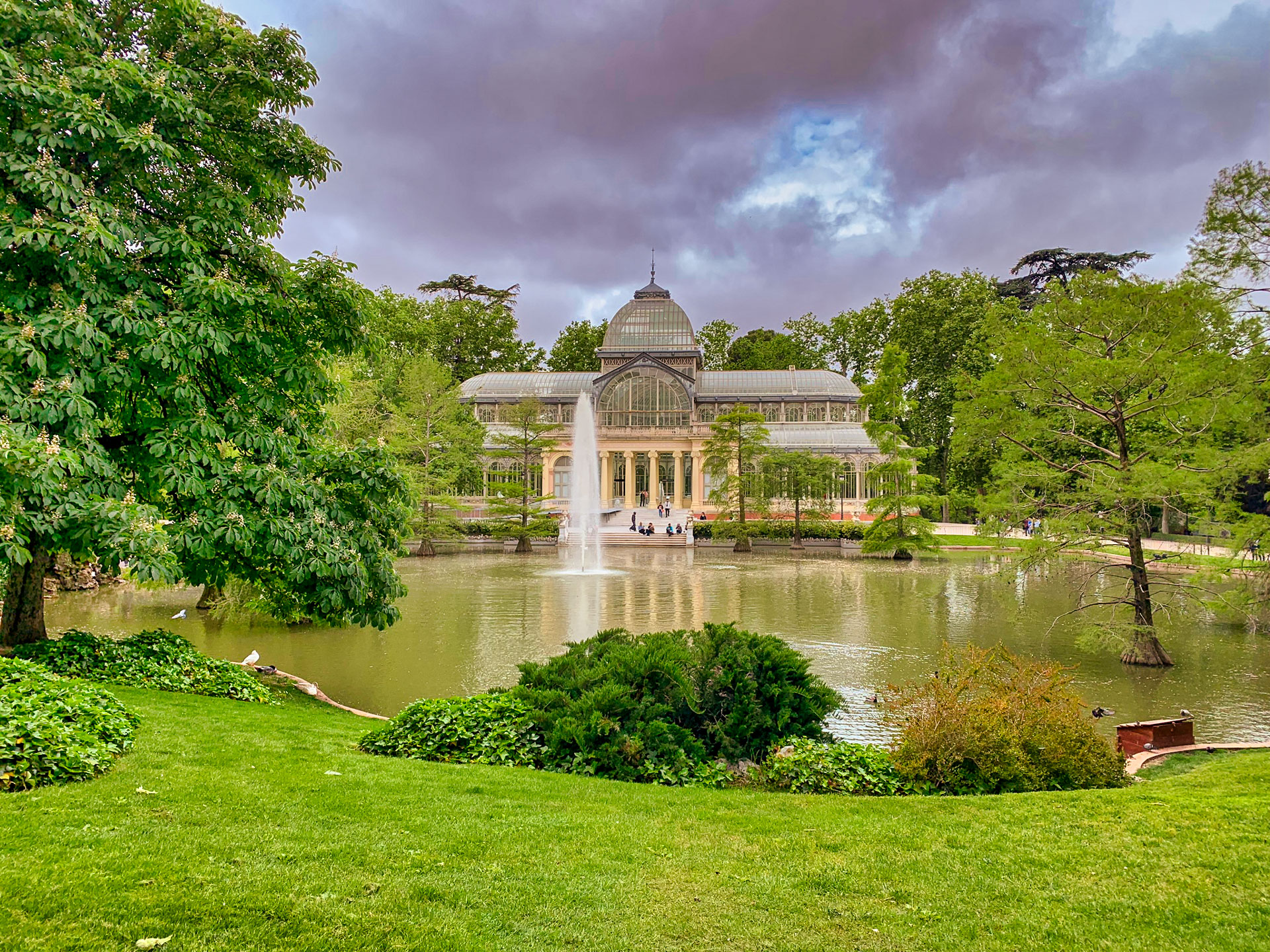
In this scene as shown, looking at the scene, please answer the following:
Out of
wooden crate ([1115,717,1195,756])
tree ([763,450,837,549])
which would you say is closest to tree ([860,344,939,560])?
tree ([763,450,837,549])

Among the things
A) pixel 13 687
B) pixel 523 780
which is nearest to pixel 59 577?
pixel 13 687

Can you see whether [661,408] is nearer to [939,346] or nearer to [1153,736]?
[939,346]

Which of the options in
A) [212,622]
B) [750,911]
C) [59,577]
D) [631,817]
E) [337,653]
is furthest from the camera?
[59,577]

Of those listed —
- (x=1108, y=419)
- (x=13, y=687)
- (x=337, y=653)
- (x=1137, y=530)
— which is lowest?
(x=337, y=653)

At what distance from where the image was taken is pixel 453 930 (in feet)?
11.0

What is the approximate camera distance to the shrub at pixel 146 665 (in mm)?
8297

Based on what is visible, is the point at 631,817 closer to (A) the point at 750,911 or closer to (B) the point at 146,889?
(A) the point at 750,911

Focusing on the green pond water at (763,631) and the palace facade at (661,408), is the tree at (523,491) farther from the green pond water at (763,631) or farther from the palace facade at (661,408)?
the green pond water at (763,631)

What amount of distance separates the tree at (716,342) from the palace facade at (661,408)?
14435mm

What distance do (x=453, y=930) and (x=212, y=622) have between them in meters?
14.6

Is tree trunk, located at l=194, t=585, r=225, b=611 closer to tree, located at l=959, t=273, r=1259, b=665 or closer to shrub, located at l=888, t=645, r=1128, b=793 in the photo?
shrub, located at l=888, t=645, r=1128, b=793

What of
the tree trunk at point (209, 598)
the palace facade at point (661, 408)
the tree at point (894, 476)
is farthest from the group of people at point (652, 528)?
the tree trunk at point (209, 598)

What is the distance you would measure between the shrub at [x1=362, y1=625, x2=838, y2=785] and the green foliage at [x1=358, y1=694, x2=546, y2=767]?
0.04 feet

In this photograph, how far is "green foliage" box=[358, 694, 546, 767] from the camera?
693cm
